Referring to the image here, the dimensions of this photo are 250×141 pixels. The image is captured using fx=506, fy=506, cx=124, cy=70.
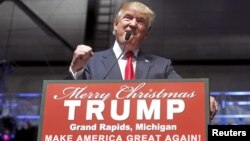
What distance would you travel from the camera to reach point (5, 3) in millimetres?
7641

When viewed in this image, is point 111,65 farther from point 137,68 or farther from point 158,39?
point 158,39

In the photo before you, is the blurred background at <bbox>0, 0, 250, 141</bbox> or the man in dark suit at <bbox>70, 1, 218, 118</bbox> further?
the blurred background at <bbox>0, 0, 250, 141</bbox>

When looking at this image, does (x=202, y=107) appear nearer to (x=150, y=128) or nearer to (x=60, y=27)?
(x=150, y=128)

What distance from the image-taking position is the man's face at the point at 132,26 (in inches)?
67.6

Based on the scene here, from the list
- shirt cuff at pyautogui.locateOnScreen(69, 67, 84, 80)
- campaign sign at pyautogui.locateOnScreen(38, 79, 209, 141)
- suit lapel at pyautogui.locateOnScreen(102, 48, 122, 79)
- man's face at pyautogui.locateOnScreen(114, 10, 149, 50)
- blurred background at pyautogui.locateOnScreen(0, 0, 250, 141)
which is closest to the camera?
campaign sign at pyautogui.locateOnScreen(38, 79, 209, 141)

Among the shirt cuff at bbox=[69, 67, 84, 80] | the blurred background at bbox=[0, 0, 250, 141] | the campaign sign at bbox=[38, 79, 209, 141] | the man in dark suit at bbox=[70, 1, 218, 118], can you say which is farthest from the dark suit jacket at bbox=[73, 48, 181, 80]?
the blurred background at bbox=[0, 0, 250, 141]

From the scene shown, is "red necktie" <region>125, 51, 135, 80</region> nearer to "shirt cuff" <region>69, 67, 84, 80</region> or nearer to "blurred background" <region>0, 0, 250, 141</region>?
"shirt cuff" <region>69, 67, 84, 80</region>

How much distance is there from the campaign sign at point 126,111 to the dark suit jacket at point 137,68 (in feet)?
0.88

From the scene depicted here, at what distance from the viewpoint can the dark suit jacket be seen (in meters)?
1.63

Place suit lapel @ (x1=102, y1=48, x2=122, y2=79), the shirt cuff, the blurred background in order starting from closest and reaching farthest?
1. the shirt cuff
2. suit lapel @ (x1=102, y1=48, x2=122, y2=79)
3. the blurred background

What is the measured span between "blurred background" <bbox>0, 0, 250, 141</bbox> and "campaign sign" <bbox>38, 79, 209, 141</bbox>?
5.68 meters

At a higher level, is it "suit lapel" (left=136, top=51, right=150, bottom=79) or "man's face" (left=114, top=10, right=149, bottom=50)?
"man's face" (left=114, top=10, right=149, bottom=50)

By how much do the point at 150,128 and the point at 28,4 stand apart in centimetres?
649

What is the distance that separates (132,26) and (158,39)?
6.02 m
